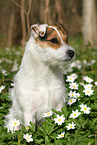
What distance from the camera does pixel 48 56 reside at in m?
2.75

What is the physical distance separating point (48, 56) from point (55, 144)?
3.79ft

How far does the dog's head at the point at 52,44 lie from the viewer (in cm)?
270

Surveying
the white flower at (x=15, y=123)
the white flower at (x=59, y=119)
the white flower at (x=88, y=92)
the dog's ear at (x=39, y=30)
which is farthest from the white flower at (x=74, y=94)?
the dog's ear at (x=39, y=30)

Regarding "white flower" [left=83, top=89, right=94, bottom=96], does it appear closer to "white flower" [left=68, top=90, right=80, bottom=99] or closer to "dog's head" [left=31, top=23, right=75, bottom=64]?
"white flower" [left=68, top=90, right=80, bottom=99]

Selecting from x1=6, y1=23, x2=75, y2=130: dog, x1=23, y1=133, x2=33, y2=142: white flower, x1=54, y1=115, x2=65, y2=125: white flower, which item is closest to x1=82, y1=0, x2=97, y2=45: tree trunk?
x1=6, y1=23, x2=75, y2=130: dog

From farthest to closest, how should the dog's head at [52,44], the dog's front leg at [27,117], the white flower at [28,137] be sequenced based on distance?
the dog's front leg at [27,117], the dog's head at [52,44], the white flower at [28,137]

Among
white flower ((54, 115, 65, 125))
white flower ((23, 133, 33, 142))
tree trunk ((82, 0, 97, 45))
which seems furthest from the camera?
tree trunk ((82, 0, 97, 45))

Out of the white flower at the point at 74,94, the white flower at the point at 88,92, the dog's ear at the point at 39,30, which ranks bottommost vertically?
the white flower at the point at 74,94

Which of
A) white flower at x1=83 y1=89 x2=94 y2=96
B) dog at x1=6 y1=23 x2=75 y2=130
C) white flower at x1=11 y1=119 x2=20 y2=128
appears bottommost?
white flower at x1=11 y1=119 x2=20 y2=128

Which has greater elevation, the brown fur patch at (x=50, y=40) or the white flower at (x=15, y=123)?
the brown fur patch at (x=50, y=40)

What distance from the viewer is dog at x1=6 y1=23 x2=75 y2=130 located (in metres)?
2.74

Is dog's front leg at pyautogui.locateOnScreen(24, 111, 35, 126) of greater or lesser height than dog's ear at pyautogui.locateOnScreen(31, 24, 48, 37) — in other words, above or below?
below

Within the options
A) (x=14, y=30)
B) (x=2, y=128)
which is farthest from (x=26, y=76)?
(x=14, y=30)

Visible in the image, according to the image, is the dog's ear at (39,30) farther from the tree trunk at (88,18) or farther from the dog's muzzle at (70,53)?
the tree trunk at (88,18)
